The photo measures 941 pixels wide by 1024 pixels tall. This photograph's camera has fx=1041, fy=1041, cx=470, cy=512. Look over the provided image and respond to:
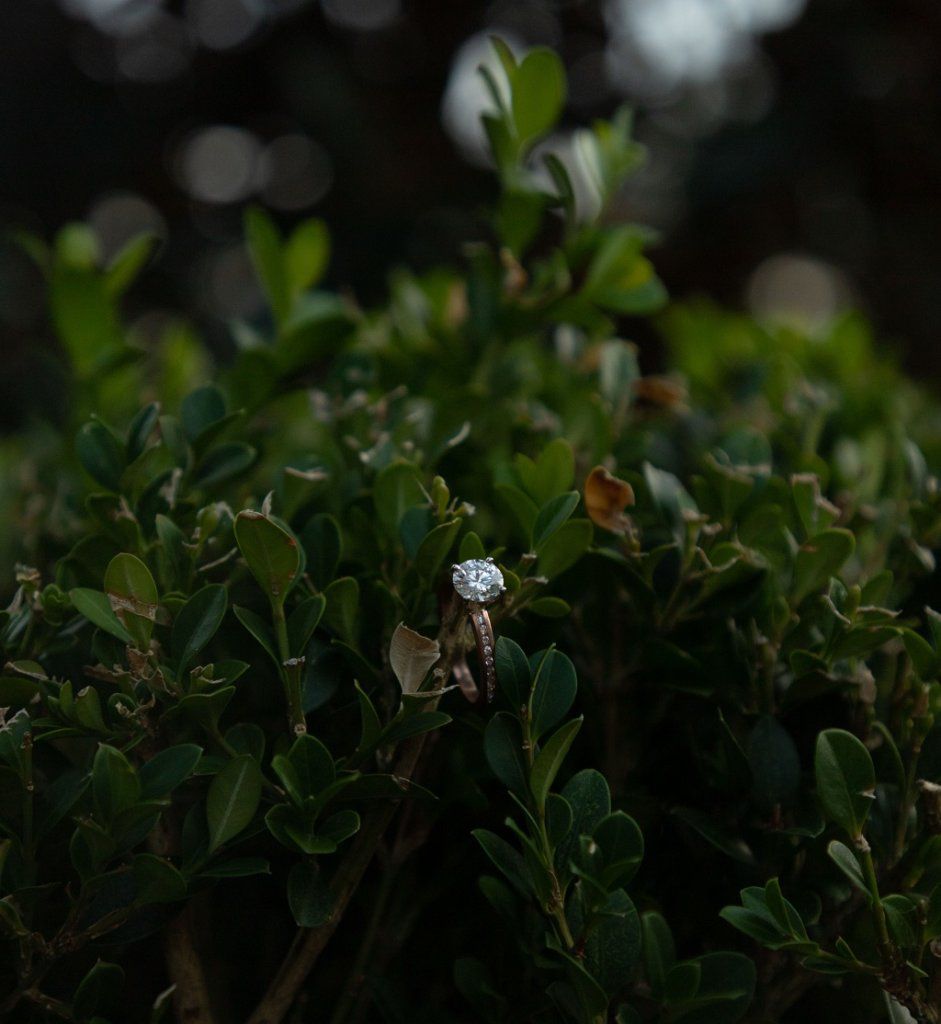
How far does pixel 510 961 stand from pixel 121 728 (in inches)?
16.4

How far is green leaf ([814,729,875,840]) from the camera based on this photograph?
2.73ft

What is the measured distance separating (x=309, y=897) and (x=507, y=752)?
19cm

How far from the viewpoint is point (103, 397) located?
4.96ft

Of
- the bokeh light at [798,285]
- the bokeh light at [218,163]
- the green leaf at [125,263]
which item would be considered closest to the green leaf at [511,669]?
the green leaf at [125,263]

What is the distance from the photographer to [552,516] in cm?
89

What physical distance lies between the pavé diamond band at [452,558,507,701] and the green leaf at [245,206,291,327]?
2.35ft

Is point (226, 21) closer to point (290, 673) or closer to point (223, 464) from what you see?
point (223, 464)

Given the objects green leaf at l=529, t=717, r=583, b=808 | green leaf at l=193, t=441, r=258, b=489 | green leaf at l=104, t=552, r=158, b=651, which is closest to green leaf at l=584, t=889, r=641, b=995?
green leaf at l=529, t=717, r=583, b=808

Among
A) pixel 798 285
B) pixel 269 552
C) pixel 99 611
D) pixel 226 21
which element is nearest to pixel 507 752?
pixel 269 552

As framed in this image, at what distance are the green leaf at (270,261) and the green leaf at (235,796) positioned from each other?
759mm

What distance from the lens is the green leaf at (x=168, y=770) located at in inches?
31.1

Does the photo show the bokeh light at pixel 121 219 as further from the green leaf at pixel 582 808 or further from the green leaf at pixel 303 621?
the green leaf at pixel 582 808

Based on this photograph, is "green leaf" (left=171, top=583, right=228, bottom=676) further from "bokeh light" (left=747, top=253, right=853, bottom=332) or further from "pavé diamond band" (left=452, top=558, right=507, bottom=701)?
"bokeh light" (left=747, top=253, right=853, bottom=332)

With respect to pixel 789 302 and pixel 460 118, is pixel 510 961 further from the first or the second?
pixel 789 302
